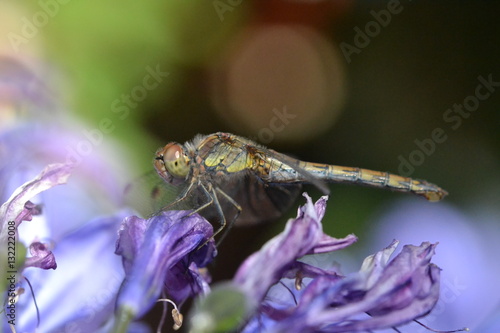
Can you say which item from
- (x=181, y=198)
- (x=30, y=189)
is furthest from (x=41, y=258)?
(x=181, y=198)

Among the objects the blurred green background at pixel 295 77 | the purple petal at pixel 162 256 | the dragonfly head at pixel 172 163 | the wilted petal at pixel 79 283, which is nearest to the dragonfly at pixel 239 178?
the dragonfly head at pixel 172 163

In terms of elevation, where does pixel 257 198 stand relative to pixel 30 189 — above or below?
below

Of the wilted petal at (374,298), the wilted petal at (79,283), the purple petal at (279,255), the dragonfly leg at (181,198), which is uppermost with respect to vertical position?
the purple petal at (279,255)

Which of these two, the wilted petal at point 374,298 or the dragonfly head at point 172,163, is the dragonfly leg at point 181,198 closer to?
the dragonfly head at point 172,163

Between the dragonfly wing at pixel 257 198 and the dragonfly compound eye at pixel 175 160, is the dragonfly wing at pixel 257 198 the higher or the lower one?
the lower one

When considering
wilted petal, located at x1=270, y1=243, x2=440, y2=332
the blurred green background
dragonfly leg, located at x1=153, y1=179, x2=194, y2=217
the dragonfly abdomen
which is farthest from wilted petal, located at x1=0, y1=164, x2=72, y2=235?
the blurred green background

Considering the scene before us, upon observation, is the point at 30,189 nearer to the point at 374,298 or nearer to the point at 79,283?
the point at 79,283
